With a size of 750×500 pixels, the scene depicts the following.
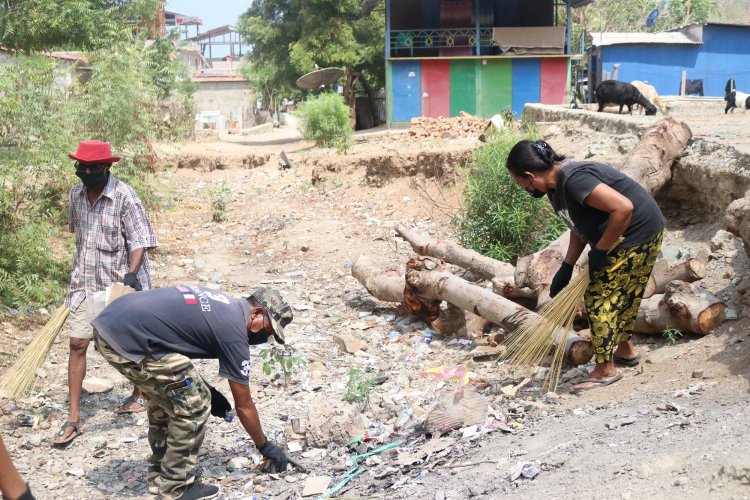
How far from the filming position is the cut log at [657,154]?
662 cm

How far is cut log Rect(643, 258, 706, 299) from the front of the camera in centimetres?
537

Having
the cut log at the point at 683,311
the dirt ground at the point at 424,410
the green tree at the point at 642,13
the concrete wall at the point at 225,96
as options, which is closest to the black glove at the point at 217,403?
the dirt ground at the point at 424,410

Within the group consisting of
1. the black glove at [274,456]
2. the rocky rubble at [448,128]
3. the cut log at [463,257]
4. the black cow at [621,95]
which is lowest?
the black glove at [274,456]

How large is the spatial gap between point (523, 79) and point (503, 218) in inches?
642

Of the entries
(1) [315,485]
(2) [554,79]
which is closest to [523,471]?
(1) [315,485]

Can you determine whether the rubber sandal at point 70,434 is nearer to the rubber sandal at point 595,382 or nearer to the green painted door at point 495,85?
the rubber sandal at point 595,382

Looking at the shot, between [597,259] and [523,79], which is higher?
[523,79]

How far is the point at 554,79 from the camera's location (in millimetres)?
23141

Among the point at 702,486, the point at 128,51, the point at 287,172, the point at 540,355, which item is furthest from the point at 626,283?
the point at 287,172

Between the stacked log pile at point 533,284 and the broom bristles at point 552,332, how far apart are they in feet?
0.51

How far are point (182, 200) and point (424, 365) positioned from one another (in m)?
8.69

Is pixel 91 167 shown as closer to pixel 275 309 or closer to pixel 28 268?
pixel 275 309

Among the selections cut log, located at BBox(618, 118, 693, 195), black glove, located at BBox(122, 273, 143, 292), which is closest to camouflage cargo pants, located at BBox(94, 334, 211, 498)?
black glove, located at BBox(122, 273, 143, 292)

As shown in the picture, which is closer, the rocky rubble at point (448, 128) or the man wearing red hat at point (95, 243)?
the man wearing red hat at point (95, 243)
